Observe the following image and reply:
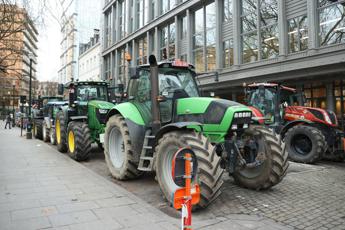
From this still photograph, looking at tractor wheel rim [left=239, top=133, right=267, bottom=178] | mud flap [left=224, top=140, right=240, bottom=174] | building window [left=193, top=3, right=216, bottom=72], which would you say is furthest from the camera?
building window [left=193, top=3, right=216, bottom=72]

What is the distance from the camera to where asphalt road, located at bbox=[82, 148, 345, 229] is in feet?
15.3

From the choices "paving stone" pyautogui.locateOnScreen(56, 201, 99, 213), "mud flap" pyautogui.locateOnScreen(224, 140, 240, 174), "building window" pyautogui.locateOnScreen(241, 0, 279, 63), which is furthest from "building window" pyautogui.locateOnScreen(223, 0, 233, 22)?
"paving stone" pyautogui.locateOnScreen(56, 201, 99, 213)

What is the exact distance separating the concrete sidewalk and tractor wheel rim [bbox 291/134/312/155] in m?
6.10

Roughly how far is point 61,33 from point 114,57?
26940 mm

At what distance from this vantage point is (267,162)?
5.82 meters

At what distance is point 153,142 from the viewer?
6.23 m

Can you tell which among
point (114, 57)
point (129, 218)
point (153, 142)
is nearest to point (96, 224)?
point (129, 218)

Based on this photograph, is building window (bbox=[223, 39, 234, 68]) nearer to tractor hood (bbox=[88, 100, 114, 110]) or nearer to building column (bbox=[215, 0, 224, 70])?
building column (bbox=[215, 0, 224, 70])

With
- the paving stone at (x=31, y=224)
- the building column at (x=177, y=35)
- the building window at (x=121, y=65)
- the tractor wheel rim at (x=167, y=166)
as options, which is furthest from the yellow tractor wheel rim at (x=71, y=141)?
the building window at (x=121, y=65)

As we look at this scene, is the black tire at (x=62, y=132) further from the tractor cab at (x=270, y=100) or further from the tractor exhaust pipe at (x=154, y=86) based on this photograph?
the tractor cab at (x=270, y=100)

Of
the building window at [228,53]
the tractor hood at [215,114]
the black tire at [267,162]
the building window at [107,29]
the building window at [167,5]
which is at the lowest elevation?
the black tire at [267,162]

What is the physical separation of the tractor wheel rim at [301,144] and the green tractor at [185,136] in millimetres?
4438

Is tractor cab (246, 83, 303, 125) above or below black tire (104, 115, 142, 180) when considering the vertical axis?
above

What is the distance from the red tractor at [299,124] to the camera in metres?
9.41
